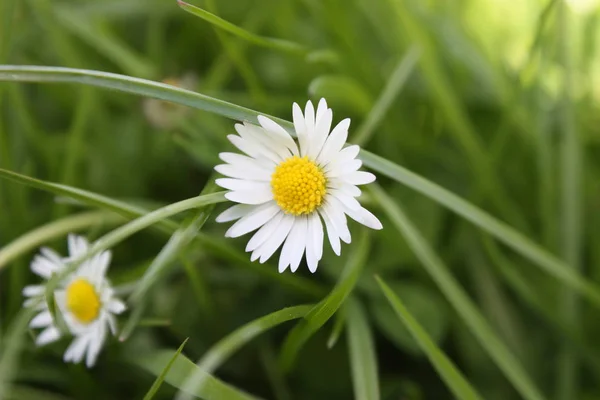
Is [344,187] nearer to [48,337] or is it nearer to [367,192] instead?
[367,192]

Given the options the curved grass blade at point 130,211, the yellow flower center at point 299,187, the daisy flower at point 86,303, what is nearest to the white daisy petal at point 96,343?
the daisy flower at point 86,303

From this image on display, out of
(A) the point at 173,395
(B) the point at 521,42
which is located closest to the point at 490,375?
(A) the point at 173,395

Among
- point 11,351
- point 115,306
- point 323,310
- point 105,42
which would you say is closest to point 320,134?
point 323,310

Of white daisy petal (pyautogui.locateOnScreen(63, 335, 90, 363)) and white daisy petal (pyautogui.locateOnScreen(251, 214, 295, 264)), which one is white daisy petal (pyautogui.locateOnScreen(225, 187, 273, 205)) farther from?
white daisy petal (pyautogui.locateOnScreen(63, 335, 90, 363))

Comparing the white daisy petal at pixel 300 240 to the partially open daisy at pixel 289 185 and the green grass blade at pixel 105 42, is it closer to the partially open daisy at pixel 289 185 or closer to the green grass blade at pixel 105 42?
the partially open daisy at pixel 289 185

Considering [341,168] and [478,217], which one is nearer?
[341,168]

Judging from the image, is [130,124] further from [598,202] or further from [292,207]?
[598,202]
